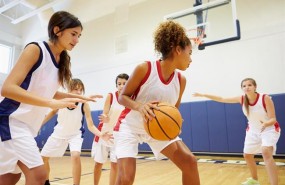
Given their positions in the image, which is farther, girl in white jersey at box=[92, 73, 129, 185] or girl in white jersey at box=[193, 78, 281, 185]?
girl in white jersey at box=[92, 73, 129, 185]

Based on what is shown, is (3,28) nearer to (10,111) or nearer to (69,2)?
(69,2)

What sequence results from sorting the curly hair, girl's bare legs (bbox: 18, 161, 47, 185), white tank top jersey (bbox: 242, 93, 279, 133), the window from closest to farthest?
1. girl's bare legs (bbox: 18, 161, 47, 185)
2. the curly hair
3. white tank top jersey (bbox: 242, 93, 279, 133)
4. the window

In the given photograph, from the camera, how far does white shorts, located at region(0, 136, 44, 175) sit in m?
1.51

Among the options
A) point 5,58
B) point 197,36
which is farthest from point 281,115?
point 5,58

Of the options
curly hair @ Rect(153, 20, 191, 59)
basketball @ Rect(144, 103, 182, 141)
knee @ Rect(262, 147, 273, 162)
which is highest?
curly hair @ Rect(153, 20, 191, 59)

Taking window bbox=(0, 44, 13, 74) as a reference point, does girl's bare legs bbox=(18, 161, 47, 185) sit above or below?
below

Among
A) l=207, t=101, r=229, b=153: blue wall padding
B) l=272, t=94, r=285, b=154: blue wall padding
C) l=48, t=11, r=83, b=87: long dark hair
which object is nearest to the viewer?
l=48, t=11, r=83, b=87: long dark hair

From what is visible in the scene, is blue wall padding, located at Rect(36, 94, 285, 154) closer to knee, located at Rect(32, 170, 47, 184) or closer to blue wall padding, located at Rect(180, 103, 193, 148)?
blue wall padding, located at Rect(180, 103, 193, 148)

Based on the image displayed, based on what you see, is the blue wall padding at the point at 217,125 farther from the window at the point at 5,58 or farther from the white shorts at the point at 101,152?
the window at the point at 5,58

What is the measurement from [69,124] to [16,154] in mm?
1925

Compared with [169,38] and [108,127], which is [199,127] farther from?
[169,38]

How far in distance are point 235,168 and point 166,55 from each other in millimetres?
3379

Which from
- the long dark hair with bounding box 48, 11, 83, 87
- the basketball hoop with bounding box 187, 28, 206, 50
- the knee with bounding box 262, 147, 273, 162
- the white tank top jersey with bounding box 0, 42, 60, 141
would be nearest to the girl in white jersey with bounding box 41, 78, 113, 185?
the long dark hair with bounding box 48, 11, 83, 87

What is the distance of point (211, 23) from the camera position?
6.17 meters
